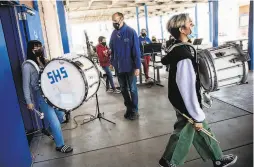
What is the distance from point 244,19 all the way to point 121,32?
12868 millimetres

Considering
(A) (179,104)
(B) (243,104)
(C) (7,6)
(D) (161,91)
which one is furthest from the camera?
(D) (161,91)

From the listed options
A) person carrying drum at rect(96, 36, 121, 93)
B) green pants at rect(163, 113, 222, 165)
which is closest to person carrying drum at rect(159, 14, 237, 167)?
green pants at rect(163, 113, 222, 165)

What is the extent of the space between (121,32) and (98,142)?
170 cm

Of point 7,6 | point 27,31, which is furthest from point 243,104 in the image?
point 7,6

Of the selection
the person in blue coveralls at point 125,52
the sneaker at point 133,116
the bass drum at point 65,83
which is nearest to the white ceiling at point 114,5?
the person in blue coveralls at point 125,52

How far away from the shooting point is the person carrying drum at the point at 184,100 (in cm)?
167

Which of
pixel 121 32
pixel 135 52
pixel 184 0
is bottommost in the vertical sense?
pixel 135 52

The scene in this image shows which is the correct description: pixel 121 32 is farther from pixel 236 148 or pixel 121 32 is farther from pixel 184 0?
pixel 184 0

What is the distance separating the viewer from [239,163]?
222 cm

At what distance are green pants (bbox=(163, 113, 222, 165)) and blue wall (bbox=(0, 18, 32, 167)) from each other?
4.56ft

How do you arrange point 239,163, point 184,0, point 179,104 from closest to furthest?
point 179,104 → point 239,163 → point 184,0

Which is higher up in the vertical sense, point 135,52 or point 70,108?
point 135,52

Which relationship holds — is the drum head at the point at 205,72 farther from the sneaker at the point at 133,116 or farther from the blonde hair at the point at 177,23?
the sneaker at the point at 133,116

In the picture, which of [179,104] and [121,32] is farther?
[121,32]
